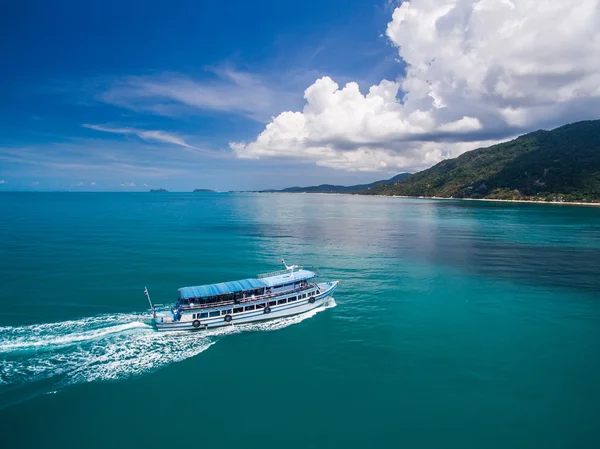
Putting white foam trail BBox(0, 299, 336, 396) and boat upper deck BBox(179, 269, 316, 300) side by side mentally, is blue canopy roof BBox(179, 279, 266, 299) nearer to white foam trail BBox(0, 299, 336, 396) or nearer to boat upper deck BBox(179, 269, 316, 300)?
boat upper deck BBox(179, 269, 316, 300)

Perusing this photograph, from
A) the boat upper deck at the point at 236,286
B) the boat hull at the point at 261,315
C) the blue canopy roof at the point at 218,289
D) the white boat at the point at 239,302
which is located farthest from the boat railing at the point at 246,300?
the boat hull at the point at 261,315

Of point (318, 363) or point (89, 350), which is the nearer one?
point (318, 363)

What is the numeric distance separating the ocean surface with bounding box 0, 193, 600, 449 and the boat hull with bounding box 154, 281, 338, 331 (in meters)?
1.18

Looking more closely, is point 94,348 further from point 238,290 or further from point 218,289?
point 238,290

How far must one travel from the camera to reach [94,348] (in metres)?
38.9

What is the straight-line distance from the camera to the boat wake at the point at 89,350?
109 feet

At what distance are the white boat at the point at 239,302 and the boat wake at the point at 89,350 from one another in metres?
1.39

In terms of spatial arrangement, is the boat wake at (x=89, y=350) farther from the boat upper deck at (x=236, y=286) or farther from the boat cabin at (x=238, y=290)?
the boat upper deck at (x=236, y=286)

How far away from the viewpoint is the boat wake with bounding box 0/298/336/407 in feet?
109

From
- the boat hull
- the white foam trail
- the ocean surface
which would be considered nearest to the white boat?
the boat hull

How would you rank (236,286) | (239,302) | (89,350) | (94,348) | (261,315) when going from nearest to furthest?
(89,350) → (94,348) → (239,302) → (261,315) → (236,286)

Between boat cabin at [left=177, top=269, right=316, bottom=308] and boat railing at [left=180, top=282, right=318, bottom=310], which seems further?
boat cabin at [left=177, top=269, right=316, bottom=308]

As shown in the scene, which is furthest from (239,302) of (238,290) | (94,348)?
(94,348)

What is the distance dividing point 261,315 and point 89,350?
21.5m
